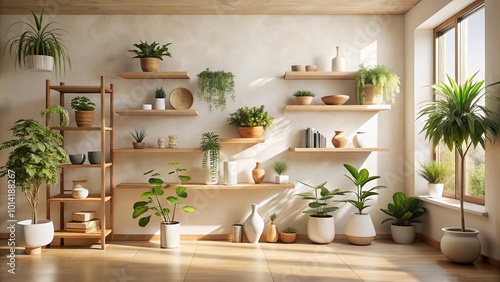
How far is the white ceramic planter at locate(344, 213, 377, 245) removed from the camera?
5.21m

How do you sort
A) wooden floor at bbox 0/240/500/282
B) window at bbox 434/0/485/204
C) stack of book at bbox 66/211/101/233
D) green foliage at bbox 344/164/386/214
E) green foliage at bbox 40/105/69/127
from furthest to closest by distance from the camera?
1. green foliage at bbox 344/164/386/214
2. stack of book at bbox 66/211/101/233
3. green foliage at bbox 40/105/69/127
4. window at bbox 434/0/485/204
5. wooden floor at bbox 0/240/500/282

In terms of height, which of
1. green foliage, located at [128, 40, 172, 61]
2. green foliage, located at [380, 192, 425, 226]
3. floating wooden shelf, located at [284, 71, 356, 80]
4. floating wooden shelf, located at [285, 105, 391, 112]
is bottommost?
green foliage, located at [380, 192, 425, 226]

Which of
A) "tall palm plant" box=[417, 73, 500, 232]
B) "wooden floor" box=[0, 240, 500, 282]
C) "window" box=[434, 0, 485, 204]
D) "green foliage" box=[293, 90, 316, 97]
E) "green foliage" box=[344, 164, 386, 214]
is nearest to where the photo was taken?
"wooden floor" box=[0, 240, 500, 282]

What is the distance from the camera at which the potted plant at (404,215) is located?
532 cm

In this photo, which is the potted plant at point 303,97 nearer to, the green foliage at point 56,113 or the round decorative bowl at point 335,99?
the round decorative bowl at point 335,99

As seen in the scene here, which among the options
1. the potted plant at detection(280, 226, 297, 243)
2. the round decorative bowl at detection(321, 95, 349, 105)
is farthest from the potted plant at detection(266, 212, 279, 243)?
the round decorative bowl at detection(321, 95, 349, 105)

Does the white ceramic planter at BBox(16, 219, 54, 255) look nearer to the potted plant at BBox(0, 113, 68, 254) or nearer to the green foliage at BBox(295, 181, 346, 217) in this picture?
the potted plant at BBox(0, 113, 68, 254)

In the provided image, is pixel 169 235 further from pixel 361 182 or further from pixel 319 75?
pixel 319 75

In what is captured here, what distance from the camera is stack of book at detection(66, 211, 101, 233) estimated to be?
5.14 m

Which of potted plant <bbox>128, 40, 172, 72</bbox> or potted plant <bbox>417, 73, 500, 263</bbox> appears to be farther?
potted plant <bbox>128, 40, 172, 72</bbox>

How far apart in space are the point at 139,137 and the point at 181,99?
2.21 feet

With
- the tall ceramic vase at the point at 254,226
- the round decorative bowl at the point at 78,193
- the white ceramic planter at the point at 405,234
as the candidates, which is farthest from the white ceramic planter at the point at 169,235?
the white ceramic planter at the point at 405,234

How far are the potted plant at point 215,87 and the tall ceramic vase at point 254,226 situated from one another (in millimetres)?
1314

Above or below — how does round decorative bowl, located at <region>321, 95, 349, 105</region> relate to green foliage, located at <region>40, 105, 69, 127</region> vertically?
above
